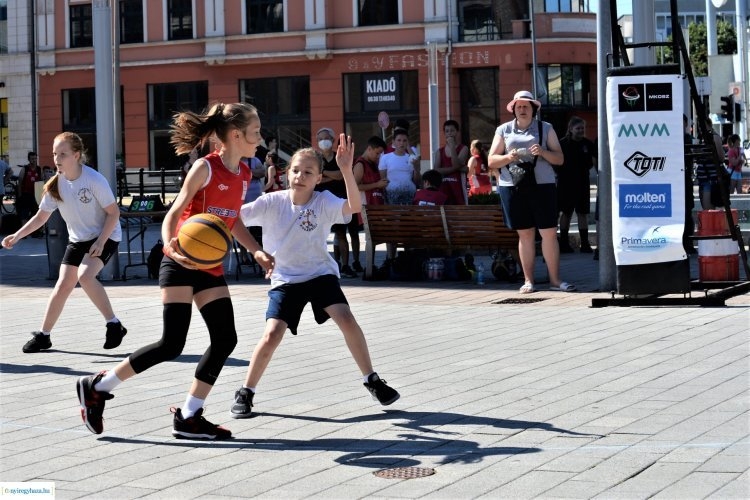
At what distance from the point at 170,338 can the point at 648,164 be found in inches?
243

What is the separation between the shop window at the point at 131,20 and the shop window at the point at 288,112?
568 centimetres

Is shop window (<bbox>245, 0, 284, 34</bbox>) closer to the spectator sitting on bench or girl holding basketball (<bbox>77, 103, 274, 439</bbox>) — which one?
the spectator sitting on bench

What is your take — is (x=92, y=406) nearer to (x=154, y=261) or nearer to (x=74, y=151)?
(x=74, y=151)

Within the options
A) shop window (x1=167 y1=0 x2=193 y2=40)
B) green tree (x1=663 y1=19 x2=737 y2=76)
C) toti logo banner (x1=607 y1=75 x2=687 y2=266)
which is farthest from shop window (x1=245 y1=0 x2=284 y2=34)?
green tree (x1=663 y1=19 x2=737 y2=76)

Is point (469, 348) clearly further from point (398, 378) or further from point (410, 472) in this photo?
point (410, 472)

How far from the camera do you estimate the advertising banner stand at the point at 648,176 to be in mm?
11828

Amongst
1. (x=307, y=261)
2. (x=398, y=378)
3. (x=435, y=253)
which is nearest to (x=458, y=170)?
(x=435, y=253)

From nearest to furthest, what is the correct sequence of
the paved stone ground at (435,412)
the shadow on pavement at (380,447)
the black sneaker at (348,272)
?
1. the paved stone ground at (435,412)
2. the shadow on pavement at (380,447)
3. the black sneaker at (348,272)

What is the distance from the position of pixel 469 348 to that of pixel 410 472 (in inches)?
159

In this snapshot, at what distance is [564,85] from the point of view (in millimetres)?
48812

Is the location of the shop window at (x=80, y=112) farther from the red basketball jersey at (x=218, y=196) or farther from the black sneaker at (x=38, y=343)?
the red basketball jersey at (x=218, y=196)

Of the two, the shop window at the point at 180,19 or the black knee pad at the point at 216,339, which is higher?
the shop window at the point at 180,19

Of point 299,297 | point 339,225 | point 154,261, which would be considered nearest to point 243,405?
point 299,297

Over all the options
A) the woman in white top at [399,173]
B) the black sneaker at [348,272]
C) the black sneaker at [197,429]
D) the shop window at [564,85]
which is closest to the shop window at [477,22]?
the shop window at [564,85]
